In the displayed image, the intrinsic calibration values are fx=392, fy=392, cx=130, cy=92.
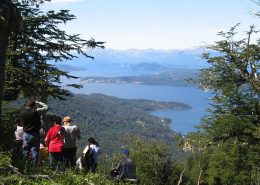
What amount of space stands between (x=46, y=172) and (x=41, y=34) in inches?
478

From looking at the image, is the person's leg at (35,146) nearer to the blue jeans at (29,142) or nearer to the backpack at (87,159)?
the blue jeans at (29,142)

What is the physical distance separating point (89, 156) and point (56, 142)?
1.52 m

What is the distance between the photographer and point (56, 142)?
39.3 ft

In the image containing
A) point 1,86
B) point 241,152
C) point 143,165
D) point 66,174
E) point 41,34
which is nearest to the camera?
point 66,174

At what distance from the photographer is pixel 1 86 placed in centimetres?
961

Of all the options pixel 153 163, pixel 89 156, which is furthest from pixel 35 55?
pixel 153 163

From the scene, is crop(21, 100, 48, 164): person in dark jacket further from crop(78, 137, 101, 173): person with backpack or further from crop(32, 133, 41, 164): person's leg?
crop(78, 137, 101, 173): person with backpack

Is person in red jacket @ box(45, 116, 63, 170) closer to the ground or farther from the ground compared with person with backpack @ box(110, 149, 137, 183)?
farther from the ground

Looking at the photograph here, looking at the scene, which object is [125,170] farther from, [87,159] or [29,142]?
[29,142]

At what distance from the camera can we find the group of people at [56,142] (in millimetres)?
10820

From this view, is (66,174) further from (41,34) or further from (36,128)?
(41,34)

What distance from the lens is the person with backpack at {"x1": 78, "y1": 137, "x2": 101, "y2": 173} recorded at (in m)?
12.9

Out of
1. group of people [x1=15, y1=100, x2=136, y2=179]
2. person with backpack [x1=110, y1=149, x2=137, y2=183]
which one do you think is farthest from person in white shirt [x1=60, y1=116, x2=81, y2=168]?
person with backpack [x1=110, y1=149, x2=137, y2=183]

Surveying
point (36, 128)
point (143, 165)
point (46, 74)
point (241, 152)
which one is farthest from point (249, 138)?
point (143, 165)
